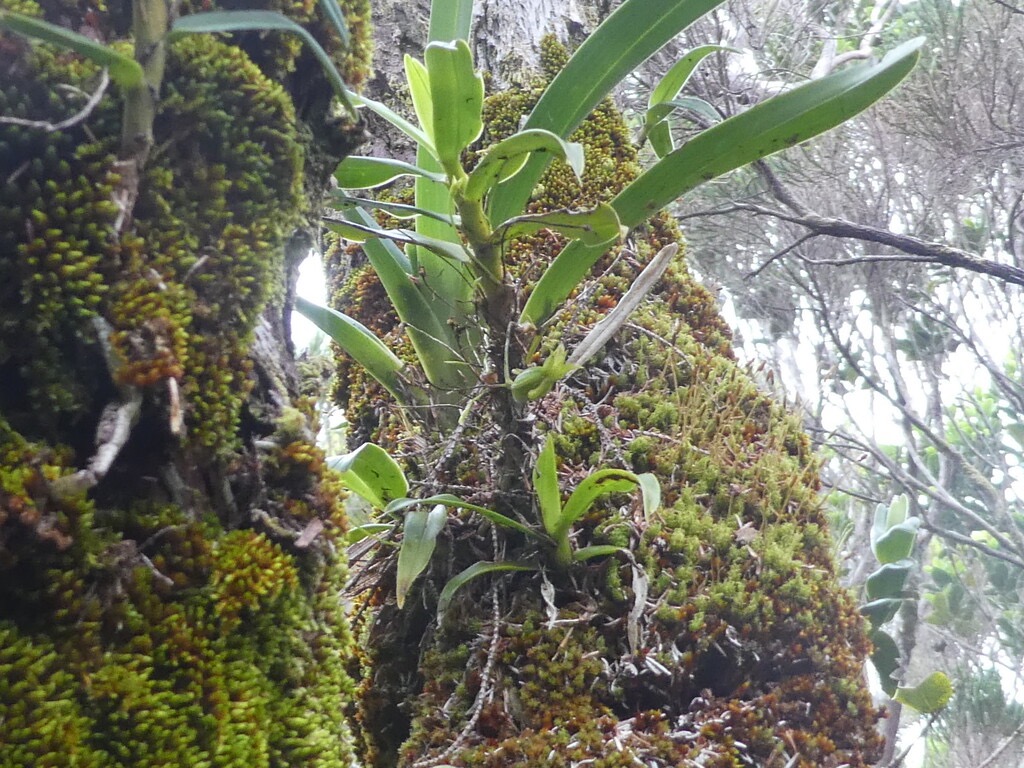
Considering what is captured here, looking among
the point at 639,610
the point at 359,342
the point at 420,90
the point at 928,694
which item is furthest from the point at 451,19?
the point at 928,694

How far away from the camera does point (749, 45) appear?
2.81 metres

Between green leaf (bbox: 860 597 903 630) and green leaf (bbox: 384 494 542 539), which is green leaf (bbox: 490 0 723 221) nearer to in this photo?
green leaf (bbox: 384 494 542 539)

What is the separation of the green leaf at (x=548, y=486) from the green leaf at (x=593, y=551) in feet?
0.18

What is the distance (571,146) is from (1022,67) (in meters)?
2.63

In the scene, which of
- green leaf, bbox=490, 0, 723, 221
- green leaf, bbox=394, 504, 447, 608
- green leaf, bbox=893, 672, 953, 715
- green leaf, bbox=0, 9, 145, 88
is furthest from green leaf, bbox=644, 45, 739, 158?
green leaf, bbox=893, 672, 953, 715

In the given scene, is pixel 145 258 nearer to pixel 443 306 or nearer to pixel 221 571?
pixel 221 571

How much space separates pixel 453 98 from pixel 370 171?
0.17 meters

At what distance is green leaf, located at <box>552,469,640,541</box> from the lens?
91 centimetres

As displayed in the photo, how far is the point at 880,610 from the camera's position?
124 cm

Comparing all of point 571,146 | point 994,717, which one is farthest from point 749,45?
point 994,717

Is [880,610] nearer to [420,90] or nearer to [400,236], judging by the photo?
[400,236]

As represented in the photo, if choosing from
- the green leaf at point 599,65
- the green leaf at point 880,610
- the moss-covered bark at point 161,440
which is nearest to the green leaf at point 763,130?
the green leaf at point 599,65

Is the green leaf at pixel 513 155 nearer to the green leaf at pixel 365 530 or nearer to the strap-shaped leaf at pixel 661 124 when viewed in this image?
the strap-shaped leaf at pixel 661 124

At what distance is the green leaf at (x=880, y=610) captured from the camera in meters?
1.24
